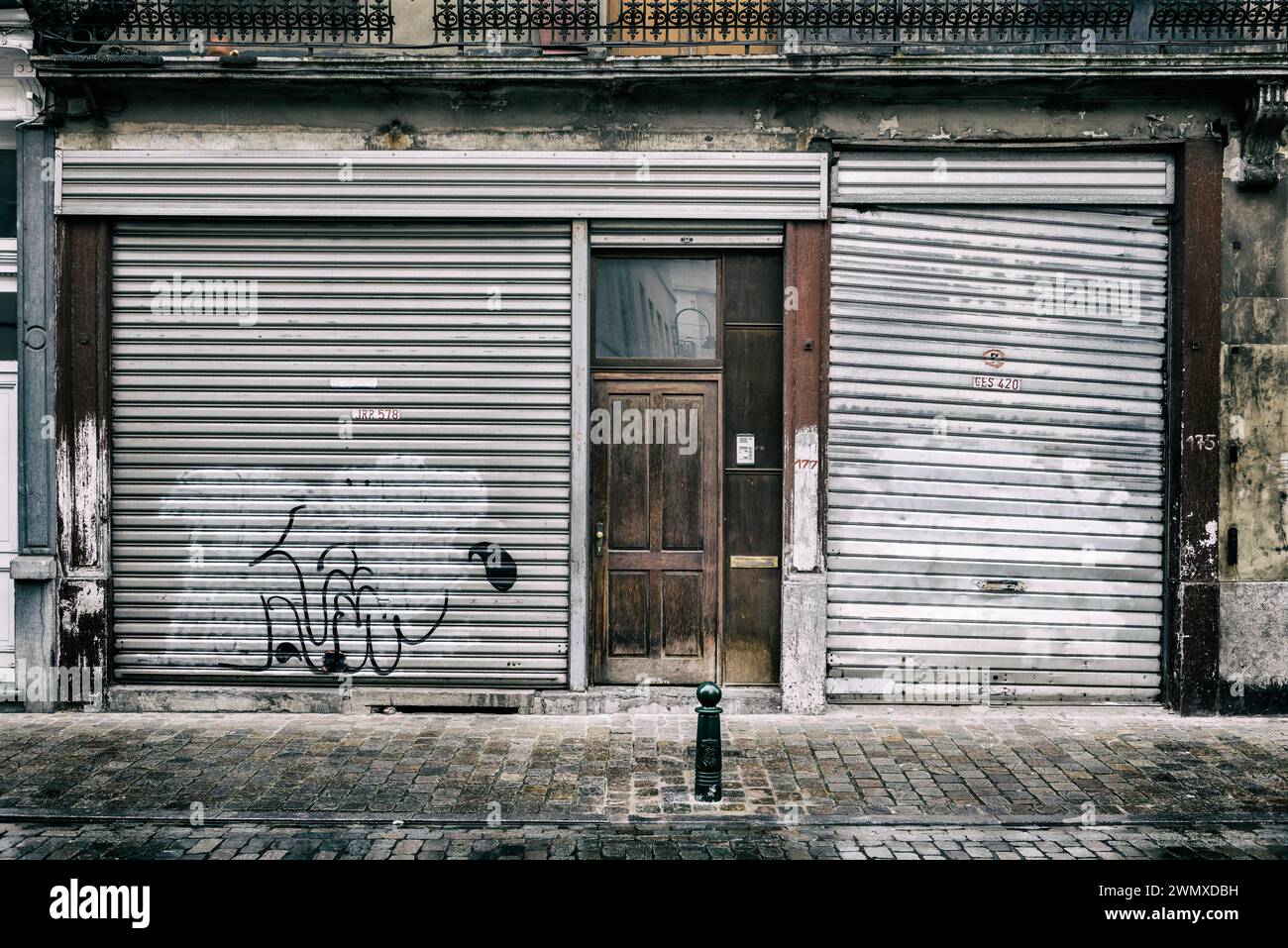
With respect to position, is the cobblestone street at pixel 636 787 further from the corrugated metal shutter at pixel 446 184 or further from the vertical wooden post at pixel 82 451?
the corrugated metal shutter at pixel 446 184

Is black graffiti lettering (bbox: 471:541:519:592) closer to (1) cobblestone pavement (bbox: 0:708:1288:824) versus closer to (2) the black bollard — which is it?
(1) cobblestone pavement (bbox: 0:708:1288:824)

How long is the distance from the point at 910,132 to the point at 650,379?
10.1 ft

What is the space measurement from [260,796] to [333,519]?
2.82m

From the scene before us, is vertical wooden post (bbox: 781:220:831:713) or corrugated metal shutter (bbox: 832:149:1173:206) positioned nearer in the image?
vertical wooden post (bbox: 781:220:831:713)

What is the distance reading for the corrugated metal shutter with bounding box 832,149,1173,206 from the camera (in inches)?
333

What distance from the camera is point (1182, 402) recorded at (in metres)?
8.36

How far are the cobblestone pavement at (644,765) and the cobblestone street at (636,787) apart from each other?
0.07 ft

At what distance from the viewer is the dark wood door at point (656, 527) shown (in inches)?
338

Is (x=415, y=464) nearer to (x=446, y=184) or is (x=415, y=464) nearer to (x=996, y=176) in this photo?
(x=446, y=184)

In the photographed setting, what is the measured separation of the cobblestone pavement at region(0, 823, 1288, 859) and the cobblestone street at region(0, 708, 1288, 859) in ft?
0.06

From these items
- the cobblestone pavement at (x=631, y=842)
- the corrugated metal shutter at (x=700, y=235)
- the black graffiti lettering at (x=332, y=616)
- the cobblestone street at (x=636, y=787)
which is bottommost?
the cobblestone pavement at (x=631, y=842)

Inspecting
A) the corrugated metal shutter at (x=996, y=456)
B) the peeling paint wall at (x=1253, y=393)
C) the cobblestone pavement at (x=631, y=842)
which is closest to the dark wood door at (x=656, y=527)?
the corrugated metal shutter at (x=996, y=456)

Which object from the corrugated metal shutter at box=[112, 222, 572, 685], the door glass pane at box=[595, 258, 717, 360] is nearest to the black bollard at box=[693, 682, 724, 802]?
the corrugated metal shutter at box=[112, 222, 572, 685]
